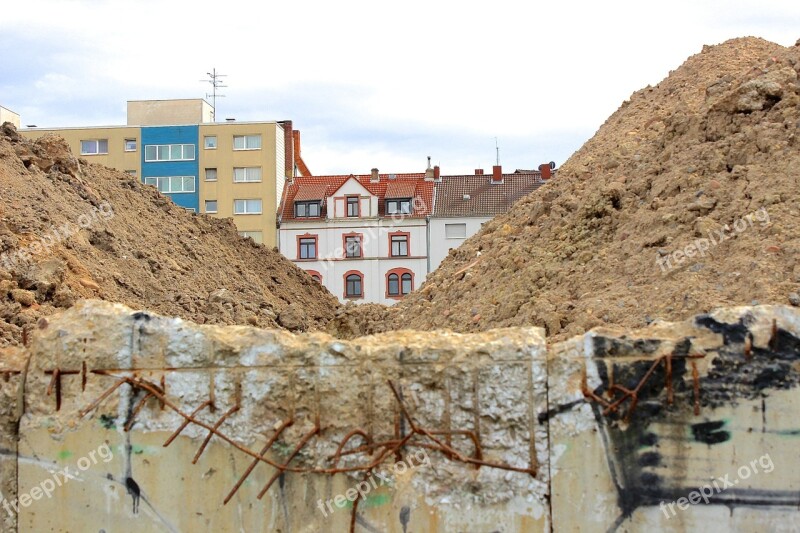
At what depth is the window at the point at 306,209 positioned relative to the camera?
4038 centimetres

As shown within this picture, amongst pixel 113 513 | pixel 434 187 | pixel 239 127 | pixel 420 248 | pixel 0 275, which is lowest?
pixel 113 513

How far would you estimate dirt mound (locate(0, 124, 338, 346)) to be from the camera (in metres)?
9.38

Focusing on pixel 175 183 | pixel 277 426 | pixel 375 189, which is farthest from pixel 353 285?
pixel 277 426

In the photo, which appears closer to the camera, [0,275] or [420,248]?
[0,275]

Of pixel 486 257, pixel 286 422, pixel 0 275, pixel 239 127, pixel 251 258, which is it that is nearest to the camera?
pixel 286 422

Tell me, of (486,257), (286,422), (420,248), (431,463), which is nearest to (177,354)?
(286,422)

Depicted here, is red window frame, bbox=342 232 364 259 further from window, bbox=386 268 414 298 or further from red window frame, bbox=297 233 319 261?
window, bbox=386 268 414 298

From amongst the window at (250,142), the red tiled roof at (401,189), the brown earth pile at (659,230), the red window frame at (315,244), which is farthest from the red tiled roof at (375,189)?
the brown earth pile at (659,230)

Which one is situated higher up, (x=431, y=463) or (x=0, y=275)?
(x=0, y=275)

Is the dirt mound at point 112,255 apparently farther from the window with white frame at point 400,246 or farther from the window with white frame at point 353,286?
the window with white frame at point 400,246

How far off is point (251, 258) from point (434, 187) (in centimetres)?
2463

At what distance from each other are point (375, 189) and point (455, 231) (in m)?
4.04

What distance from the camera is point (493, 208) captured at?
39656 mm

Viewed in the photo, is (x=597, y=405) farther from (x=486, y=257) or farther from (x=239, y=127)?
(x=239, y=127)
